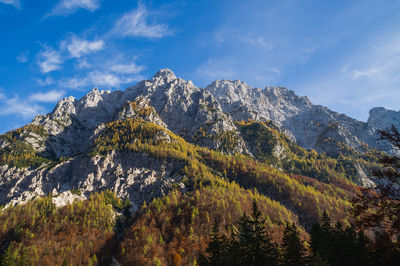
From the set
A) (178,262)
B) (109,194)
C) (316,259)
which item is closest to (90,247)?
(178,262)

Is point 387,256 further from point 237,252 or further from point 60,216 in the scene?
point 60,216

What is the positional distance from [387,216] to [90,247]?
450 feet

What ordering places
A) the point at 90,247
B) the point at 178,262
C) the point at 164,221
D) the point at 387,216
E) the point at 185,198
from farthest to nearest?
the point at 185,198, the point at 164,221, the point at 90,247, the point at 178,262, the point at 387,216

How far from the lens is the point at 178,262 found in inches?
3853

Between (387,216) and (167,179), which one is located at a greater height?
(167,179)

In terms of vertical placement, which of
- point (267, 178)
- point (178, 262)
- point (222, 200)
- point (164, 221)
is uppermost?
point (267, 178)

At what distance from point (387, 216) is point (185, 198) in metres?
148

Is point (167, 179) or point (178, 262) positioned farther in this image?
point (167, 179)

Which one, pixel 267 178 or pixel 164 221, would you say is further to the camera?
pixel 267 178

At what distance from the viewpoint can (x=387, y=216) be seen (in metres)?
13.5

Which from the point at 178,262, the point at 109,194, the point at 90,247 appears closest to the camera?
the point at 178,262

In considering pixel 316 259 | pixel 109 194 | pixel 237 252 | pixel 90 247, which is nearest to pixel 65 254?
pixel 90 247

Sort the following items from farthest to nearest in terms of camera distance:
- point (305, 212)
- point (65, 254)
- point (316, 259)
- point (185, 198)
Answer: point (185, 198)
point (305, 212)
point (65, 254)
point (316, 259)

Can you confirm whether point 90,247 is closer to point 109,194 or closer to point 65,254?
A: point 65,254
